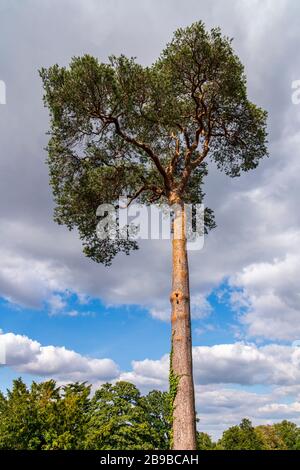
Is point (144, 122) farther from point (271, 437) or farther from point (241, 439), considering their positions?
point (271, 437)

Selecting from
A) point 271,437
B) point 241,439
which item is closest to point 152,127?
point 241,439

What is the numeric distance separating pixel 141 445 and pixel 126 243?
24471 millimetres

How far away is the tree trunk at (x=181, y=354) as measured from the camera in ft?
43.5

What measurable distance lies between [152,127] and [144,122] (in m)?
0.67

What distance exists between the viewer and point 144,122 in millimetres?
18938

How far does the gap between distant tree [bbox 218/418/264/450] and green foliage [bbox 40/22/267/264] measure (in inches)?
2272

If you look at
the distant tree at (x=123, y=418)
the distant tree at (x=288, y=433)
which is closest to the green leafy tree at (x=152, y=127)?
the distant tree at (x=123, y=418)

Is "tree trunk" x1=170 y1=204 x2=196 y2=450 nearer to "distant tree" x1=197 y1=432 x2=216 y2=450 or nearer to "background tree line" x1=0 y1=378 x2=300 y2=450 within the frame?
"background tree line" x1=0 y1=378 x2=300 y2=450

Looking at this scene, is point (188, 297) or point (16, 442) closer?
point (188, 297)

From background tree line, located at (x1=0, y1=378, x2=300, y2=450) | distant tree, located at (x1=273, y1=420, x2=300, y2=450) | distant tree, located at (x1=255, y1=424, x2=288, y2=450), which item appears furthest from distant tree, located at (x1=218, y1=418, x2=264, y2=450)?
background tree line, located at (x1=0, y1=378, x2=300, y2=450)

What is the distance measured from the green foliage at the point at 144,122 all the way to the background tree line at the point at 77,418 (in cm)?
930

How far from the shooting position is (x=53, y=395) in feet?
93.4

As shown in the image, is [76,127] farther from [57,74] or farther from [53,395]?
[53,395]
